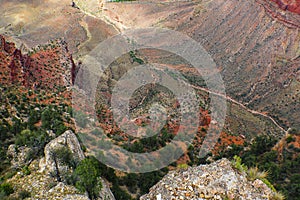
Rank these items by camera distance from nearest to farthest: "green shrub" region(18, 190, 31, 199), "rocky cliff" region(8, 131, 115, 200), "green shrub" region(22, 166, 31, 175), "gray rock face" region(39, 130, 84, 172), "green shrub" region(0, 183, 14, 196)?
"green shrub" region(18, 190, 31, 199), "green shrub" region(0, 183, 14, 196), "rocky cliff" region(8, 131, 115, 200), "green shrub" region(22, 166, 31, 175), "gray rock face" region(39, 130, 84, 172)

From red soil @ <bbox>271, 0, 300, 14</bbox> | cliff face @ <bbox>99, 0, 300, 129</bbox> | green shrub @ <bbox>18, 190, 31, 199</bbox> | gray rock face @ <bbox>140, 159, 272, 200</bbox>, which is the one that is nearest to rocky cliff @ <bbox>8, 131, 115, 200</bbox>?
green shrub @ <bbox>18, 190, 31, 199</bbox>

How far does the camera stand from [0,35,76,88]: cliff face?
30288mm

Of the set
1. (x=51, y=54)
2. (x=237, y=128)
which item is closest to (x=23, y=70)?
(x=51, y=54)

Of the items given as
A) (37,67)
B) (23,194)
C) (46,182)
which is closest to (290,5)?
(37,67)

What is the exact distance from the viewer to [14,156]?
17.6 meters

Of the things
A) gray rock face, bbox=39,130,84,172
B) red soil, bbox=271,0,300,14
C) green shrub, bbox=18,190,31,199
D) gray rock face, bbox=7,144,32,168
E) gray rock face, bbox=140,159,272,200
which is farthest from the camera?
red soil, bbox=271,0,300,14

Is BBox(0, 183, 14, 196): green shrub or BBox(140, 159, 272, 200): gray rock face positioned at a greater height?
BBox(140, 159, 272, 200): gray rock face

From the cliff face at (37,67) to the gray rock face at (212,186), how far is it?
24611 millimetres

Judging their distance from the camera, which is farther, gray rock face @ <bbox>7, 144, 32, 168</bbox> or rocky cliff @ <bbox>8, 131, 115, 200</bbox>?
gray rock face @ <bbox>7, 144, 32, 168</bbox>

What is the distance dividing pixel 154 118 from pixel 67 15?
305ft

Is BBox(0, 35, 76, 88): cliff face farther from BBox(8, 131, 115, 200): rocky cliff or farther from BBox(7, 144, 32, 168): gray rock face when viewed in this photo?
BBox(8, 131, 115, 200): rocky cliff

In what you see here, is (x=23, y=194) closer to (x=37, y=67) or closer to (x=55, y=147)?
(x=55, y=147)

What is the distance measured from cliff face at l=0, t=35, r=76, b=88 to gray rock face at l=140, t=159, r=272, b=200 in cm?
2461

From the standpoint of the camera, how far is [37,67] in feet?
122
